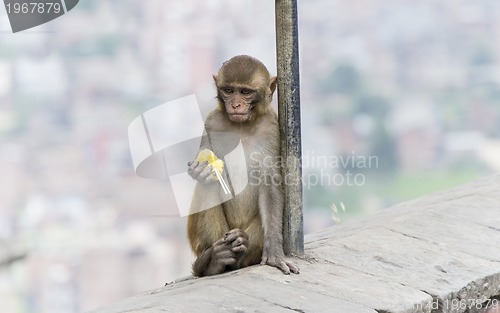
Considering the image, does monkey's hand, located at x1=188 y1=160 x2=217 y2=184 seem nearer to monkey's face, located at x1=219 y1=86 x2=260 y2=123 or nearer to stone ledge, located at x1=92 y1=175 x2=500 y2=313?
monkey's face, located at x1=219 y1=86 x2=260 y2=123

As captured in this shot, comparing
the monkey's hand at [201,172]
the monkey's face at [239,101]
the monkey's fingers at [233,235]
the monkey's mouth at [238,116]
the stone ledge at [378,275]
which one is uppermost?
the monkey's face at [239,101]

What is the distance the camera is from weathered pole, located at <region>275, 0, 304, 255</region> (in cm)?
457

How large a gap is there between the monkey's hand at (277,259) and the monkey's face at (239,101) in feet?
2.32

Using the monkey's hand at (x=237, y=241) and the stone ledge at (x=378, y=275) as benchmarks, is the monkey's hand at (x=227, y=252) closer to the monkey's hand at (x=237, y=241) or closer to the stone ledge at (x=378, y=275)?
the monkey's hand at (x=237, y=241)

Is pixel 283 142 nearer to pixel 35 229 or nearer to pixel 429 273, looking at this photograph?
pixel 429 273

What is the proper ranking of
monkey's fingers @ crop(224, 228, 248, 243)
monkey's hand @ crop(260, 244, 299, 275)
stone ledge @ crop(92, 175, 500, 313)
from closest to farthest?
1. stone ledge @ crop(92, 175, 500, 313)
2. monkey's hand @ crop(260, 244, 299, 275)
3. monkey's fingers @ crop(224, 228, 248, 243)

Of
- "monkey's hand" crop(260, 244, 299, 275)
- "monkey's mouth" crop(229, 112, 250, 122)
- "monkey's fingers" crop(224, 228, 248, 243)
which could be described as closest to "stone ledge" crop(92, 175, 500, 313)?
"monkey's hand" crop(260, 244, 299, 275)

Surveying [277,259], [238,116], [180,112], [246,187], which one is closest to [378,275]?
[277,259]

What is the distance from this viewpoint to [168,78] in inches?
254

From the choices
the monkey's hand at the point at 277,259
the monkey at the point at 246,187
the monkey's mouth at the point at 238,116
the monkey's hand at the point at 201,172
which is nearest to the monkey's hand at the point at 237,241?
the monkey at the point at 246,187

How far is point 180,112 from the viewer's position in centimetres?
504

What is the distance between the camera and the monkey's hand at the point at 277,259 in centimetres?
447

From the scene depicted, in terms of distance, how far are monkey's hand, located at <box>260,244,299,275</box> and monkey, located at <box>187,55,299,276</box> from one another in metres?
0.07

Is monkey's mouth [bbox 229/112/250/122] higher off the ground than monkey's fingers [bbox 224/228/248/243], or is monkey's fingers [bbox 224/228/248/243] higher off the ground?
monkey's mouth [bbox 229/112/250/122]
